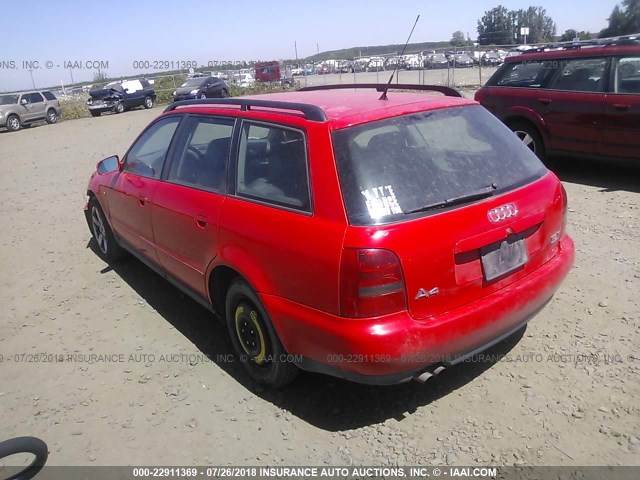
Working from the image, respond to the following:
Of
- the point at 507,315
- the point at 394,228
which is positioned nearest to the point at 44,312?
the point at 394,228

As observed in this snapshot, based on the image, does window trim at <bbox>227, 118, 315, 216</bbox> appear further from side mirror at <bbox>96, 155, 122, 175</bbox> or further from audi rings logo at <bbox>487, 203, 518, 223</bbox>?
side mirror at <bbox>96, 155, 122, 175</bbox>

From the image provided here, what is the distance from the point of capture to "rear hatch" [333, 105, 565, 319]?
2.50 metres

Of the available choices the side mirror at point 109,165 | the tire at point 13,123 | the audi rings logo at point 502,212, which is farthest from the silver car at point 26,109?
the audi rings logo at point 502,212

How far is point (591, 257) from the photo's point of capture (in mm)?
4730

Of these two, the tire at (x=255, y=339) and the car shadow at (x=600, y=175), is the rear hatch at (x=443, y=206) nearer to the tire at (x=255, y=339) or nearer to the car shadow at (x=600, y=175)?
the tire at (x=255, y=339)

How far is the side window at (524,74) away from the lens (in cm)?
760

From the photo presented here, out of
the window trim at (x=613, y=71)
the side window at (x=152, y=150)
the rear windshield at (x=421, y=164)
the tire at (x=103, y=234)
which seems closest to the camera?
the rear windshield at (x=421, y=164)

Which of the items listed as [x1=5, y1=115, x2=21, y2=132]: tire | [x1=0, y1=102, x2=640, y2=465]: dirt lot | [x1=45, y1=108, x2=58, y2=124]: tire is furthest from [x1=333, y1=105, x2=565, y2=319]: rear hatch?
[x1=45, y1=108, x2=58, y2=124]: tire

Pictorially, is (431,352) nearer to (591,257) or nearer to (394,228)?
(394,228)

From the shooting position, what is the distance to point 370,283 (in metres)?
2.43

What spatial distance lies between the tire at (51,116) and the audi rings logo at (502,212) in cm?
2663

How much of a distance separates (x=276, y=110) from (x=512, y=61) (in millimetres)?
6189

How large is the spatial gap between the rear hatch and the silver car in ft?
79.8

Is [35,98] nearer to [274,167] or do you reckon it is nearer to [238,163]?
[238,163]
